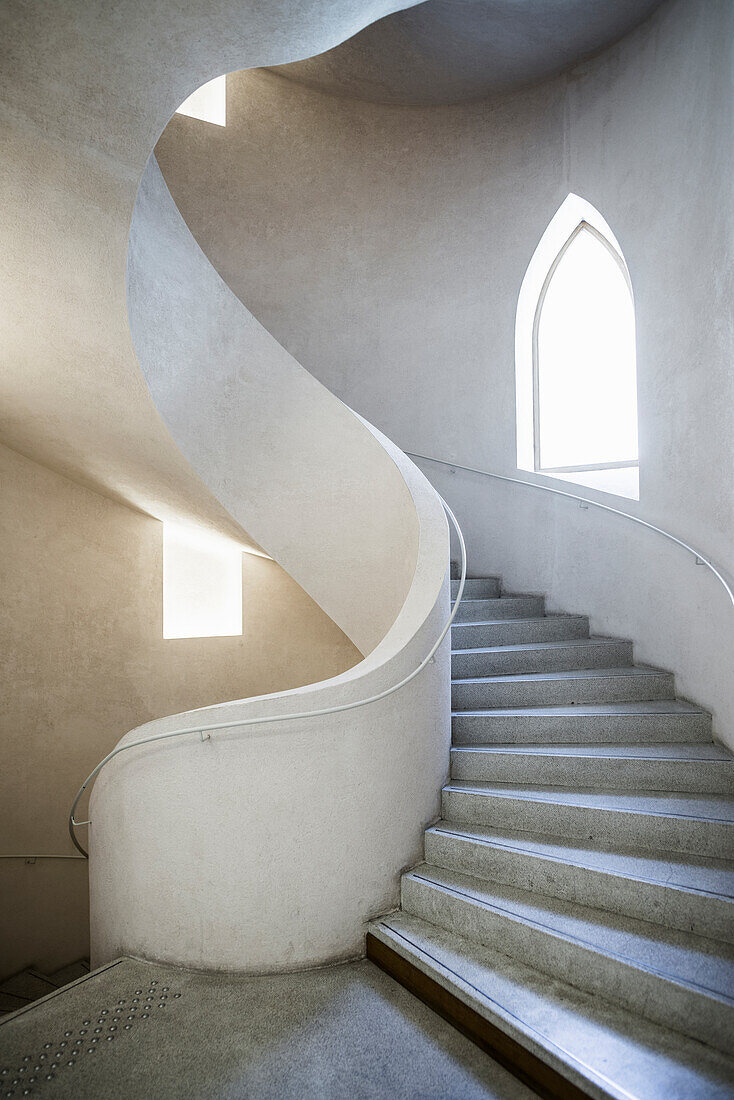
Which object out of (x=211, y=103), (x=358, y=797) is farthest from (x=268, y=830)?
(x=211, y=103)

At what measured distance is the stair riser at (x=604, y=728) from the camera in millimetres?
3350

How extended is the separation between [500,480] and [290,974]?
3.78 meters

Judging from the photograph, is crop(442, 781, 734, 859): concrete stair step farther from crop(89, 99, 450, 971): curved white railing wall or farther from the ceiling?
the ceiling

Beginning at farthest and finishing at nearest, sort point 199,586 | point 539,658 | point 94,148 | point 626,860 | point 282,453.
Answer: point 199,586
point 282,453
point 539,658
point 626,860
point 94,148

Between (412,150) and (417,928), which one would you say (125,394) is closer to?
(417,928)

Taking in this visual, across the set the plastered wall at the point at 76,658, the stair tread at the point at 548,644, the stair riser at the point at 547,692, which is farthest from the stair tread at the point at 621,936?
the plastered wall at the point at 76,658

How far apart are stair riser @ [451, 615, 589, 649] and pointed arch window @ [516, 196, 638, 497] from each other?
3.27 feet

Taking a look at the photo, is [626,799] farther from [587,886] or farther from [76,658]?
[76,658]

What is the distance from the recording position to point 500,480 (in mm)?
5371

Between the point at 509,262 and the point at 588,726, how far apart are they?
3781mm

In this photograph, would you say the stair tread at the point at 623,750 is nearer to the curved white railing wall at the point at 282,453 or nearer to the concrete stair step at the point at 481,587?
the curved white railing wall at the point at 282,453

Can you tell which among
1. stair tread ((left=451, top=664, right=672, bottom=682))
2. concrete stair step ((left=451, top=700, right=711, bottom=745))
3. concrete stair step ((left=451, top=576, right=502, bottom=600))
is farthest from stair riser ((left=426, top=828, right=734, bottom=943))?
concrete stair step ((left=451, top=576, right=502, bottom=600))

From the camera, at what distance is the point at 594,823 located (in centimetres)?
277

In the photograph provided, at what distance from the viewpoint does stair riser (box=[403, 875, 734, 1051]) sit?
6.48 feet
